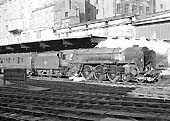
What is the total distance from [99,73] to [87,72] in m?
1.52

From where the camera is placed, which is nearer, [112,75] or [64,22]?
[112,75]

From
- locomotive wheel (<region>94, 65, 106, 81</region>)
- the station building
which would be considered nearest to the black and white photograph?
locomotive wheel (<region>94, 65, 106, 81</region>)

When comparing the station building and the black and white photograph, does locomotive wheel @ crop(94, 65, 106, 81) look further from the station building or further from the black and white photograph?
the station building

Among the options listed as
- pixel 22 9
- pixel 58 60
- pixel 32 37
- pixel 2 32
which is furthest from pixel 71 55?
pixel 2 32

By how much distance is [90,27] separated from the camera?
39.1 m

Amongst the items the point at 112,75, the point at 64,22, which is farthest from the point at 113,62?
the point at 64,22

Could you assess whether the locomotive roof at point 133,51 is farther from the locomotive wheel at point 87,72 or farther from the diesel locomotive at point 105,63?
the locomotive wheel at point 87,72

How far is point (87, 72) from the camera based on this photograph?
77.0 ft

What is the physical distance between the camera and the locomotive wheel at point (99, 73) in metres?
22.0

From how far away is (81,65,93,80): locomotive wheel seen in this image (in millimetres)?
23125

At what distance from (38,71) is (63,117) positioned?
75.6 ft

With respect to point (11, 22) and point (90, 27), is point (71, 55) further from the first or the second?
point (11, 22)

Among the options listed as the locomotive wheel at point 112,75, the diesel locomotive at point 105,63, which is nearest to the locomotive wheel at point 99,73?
the diesel locomotive at point 105,63

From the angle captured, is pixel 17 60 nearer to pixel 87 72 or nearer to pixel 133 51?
pixel 87 72
